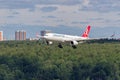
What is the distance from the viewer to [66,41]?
14800 cm

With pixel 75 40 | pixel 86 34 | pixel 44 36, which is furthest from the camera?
pixel 86 34

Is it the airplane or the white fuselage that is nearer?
the airplane

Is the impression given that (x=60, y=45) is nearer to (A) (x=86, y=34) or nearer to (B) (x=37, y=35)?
(B) (x=37, y=35)

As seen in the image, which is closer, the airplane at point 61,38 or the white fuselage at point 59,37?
the airplane at point 61,38

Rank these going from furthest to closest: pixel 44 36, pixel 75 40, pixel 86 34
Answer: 1. pixel 86 34
2. pixel 75 40
3. pixel 44 36

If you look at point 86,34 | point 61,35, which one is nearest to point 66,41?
point 61,35

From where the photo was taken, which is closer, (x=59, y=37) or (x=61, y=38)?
(x=59, y=37)

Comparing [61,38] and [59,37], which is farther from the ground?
[59,37]

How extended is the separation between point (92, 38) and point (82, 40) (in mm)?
3465

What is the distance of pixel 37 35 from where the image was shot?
467 feet

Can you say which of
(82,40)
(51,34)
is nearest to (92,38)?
(82,40)

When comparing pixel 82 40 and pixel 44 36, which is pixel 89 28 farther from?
pixel 44 36

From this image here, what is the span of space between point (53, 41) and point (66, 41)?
15.7 feet

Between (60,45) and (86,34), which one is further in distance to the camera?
(86,34)
